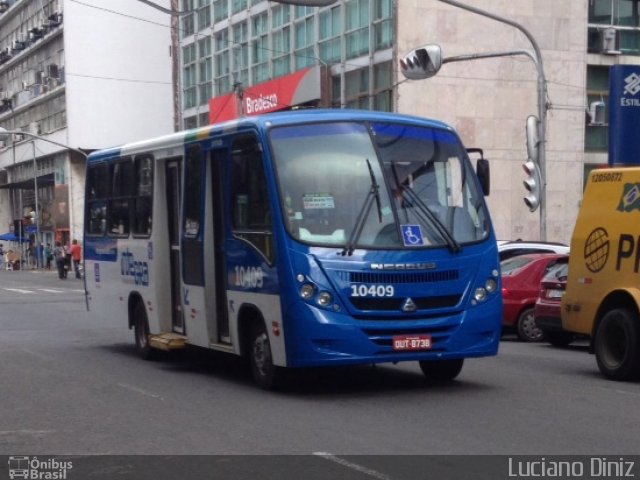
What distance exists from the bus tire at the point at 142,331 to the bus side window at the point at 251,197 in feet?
13.0

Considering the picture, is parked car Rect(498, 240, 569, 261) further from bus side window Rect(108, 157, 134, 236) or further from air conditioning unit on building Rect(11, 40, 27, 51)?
air conditioning unit on building Rect(11, 40, 27, 51)

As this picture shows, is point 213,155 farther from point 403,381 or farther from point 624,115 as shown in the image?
point 624,115

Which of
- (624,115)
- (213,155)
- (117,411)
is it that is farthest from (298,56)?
(117,411)

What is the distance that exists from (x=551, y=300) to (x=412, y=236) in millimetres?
6720

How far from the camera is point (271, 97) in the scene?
147ft

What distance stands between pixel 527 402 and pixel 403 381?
86.5 inches

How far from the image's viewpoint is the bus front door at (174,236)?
49.3 ft

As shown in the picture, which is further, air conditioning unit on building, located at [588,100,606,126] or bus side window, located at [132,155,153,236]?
air conditioning unit on building, located at [588,100,606,126]

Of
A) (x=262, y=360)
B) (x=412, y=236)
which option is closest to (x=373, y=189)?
(x=412, y=236)

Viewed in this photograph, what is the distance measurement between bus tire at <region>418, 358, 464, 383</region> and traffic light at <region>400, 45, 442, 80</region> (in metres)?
13.1
